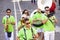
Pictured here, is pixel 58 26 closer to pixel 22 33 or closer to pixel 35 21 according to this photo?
pixel 35 21

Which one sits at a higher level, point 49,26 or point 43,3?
point 43,3

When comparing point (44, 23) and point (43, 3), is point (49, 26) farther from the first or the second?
point (43, 3)

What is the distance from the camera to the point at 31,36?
25.8 feet

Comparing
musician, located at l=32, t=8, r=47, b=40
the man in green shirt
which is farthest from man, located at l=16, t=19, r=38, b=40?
the man in green shirt

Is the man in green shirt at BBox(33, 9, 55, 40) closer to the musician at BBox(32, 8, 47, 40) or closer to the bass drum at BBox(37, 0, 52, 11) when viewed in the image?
the musician at BBox(32, 8, 47, 40)

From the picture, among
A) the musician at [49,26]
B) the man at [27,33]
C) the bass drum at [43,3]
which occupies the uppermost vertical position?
the bass drum at [43,3]

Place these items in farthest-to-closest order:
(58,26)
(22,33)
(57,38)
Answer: (58,26)
(57,38)
(22,33)

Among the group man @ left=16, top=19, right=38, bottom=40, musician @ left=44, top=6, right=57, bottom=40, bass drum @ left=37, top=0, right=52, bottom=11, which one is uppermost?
bass drum @ left=37, top=0, right=52, bottom=11

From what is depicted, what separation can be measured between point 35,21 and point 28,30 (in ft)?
11.2

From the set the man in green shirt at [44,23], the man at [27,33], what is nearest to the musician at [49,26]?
the man in green shirt at [44,23]

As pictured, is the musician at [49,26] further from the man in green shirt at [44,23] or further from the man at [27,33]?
the man at [27,33]

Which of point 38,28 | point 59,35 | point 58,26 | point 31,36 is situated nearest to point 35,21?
point 38,28

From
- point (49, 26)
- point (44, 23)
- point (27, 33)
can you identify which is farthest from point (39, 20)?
point (27, 33)

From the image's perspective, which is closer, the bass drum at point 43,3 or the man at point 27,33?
the man at point 27,33
